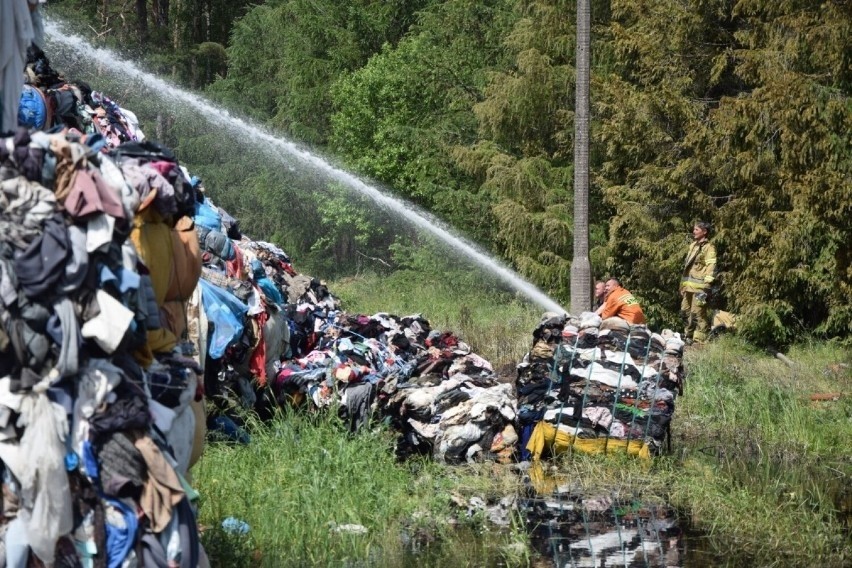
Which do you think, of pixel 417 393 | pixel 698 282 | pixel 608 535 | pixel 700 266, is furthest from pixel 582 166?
pixel 608 535

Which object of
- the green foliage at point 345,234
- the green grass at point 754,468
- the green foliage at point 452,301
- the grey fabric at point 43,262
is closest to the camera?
the grey fabric at point 43,262

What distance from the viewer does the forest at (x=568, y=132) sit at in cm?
1625

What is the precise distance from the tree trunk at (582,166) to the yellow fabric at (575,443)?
6.08 meters

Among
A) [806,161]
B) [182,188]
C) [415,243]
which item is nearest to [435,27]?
[415,243]

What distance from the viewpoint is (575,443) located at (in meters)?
9.95

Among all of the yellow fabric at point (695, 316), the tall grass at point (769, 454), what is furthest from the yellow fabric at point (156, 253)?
the yellow fabric at point (695, 316)

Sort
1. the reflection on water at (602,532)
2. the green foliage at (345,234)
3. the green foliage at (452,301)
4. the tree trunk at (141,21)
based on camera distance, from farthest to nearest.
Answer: the tree trunk at (141,21), the green foliage at (345,234), the green foliage at (452,301), the reflection on water at (602,532)

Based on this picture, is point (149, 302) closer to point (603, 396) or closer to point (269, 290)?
point (603, 396)

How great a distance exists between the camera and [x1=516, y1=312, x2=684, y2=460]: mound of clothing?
32.6 ft

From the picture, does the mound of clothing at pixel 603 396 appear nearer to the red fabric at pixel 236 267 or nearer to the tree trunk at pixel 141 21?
the red fabric at pixel 236 267

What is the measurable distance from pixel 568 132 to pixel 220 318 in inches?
540

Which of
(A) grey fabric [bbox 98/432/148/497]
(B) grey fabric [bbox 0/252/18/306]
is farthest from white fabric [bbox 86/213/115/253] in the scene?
(A) grey fabric [bbox 98/432/148/497]

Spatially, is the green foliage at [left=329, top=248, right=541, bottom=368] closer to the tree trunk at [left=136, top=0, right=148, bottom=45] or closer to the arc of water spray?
the arc of water spray

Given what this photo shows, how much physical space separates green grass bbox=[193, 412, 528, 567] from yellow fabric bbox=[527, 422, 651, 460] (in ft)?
1.62
